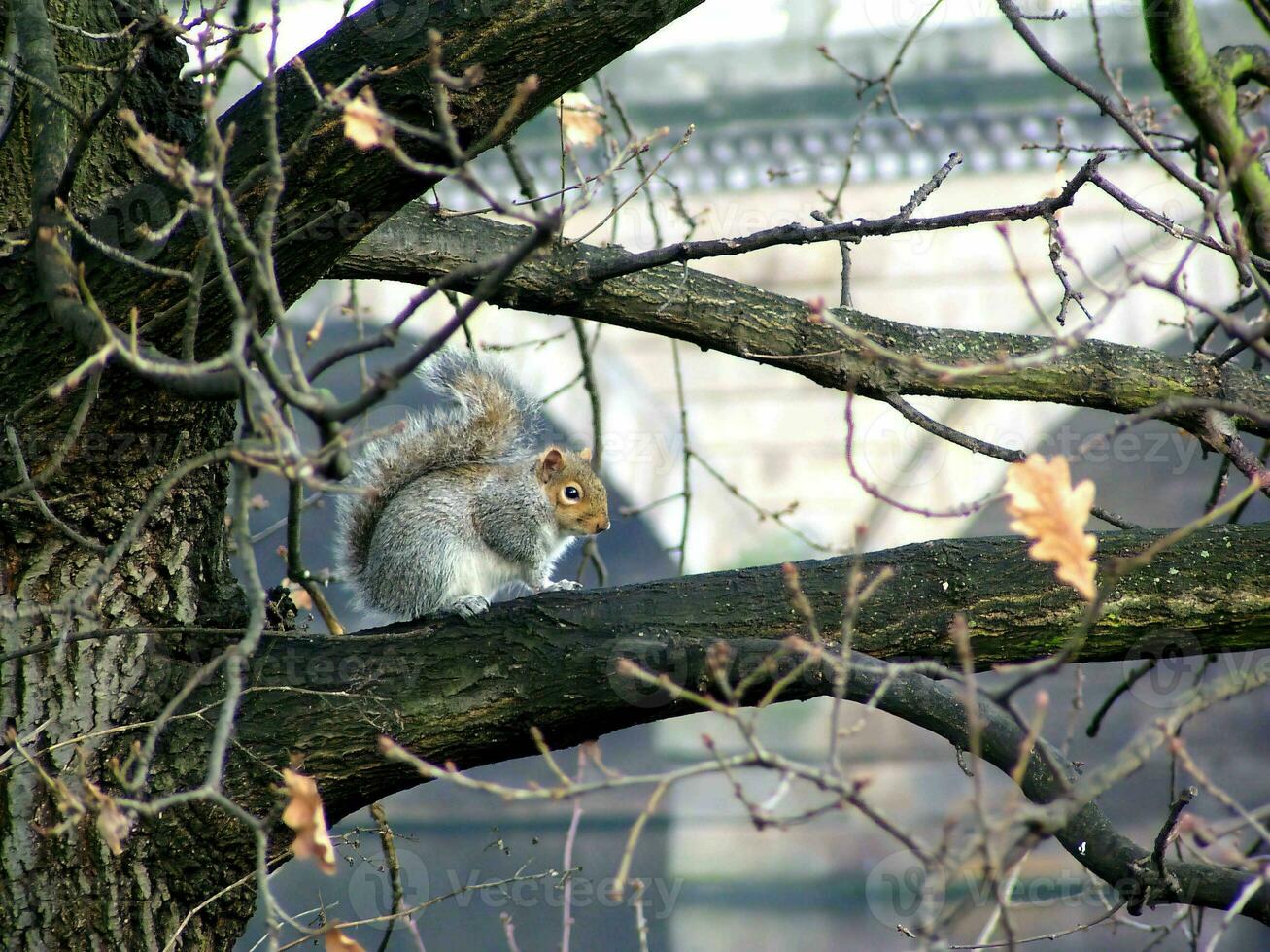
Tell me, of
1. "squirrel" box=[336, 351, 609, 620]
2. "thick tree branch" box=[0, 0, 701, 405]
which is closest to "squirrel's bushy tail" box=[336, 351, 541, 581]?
"squirrel" box=[336, 351, 609, 620]

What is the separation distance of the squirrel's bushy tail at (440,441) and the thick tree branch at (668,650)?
2.97ft

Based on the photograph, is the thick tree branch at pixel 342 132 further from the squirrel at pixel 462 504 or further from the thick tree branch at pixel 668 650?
the squirrel at pixel 462 504

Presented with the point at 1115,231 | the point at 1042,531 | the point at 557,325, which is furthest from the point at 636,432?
the point at 1042,531

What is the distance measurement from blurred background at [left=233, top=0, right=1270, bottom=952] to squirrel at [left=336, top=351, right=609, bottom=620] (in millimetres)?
4134

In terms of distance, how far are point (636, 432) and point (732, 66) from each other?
3.04m

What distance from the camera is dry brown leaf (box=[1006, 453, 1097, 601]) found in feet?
3.21

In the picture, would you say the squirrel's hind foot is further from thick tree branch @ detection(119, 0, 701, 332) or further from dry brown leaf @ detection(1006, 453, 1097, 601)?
dry brown leaf @ detection(1006, 453, 1097, 601)

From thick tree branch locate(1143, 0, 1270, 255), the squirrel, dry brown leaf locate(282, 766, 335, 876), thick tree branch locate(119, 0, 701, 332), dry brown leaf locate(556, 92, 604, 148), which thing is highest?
dry brown leaf locate(556, 92, 604, 148)

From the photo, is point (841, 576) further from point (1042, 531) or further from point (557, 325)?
point (557, 325)

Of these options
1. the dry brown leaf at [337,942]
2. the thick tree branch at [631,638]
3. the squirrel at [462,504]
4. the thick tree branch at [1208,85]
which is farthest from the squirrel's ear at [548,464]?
the dry brown leaf at [337,942]

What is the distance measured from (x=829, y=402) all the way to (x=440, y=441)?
6.66 meters

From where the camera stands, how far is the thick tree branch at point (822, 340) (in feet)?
7.21

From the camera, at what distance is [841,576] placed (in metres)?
1.92

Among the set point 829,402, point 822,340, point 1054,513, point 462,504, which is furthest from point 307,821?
point 829,402
